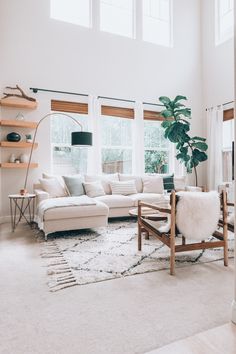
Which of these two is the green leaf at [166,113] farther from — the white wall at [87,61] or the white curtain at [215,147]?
the white curtain at [215,147]

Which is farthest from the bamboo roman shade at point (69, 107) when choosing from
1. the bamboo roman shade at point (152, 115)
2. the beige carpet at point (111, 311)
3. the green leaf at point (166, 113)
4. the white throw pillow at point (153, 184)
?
the beige carpet at point (111, 311)

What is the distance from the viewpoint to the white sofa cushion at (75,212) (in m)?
3.42

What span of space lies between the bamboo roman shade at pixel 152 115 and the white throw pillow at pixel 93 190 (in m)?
2.27

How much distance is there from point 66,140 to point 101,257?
10.9 feet

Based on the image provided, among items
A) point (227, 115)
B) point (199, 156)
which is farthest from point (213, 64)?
point (199, 156)

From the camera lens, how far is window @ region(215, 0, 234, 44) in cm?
609

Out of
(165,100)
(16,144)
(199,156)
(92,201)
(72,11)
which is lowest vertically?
(92,201)

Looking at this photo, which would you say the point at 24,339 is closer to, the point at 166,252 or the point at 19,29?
the point at 166,252

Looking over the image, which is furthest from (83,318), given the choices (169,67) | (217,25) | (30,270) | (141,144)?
(217,25)

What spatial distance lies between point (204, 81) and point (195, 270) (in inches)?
224

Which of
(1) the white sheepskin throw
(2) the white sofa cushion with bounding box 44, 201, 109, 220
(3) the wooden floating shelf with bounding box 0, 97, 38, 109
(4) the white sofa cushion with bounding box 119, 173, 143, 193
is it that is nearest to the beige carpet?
(1) the white sheepskin throw

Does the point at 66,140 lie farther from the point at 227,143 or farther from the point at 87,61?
the point at 227,143

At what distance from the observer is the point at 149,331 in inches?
59.0

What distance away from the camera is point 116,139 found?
600cm
